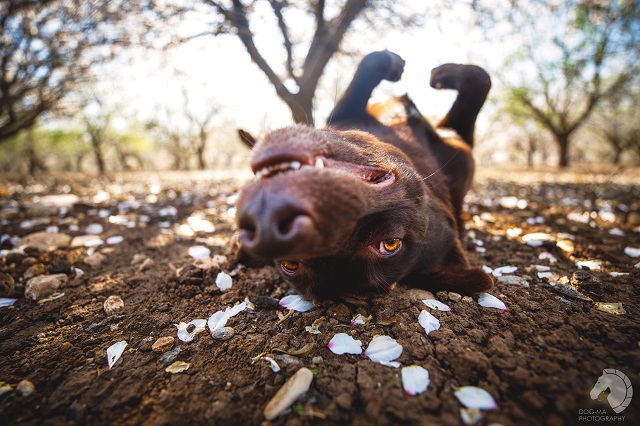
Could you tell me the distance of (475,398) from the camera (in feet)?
4.53

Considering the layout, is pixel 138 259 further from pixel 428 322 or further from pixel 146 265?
pixel 428 322

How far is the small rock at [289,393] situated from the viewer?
4.51ft

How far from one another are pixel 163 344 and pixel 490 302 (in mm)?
2237

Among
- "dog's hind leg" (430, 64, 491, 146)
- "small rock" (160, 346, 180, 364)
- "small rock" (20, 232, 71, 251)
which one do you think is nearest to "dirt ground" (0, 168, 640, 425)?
"small rock" (160, 346, 180, 364)

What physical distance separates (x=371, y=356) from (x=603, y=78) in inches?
917

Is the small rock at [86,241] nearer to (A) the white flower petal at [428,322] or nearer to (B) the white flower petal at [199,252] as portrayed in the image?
(B) the white flower petal at [199,252]

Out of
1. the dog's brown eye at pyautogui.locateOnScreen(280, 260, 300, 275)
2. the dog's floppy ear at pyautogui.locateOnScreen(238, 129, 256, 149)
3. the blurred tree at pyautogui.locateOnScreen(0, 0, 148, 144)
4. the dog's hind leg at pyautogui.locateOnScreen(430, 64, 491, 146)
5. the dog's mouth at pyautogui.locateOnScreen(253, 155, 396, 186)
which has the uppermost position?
the blurred tree at pyautogui.locateOnScreen(0, 0, 148, 144)

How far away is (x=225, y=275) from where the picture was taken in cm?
268

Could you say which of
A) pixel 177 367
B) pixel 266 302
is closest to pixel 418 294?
pixel 266 302

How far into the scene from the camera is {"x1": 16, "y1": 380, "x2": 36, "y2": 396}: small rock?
1.51 m

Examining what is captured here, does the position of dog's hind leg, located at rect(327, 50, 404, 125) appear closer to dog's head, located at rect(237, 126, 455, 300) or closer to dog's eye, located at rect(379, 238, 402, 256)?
dog's head, located at rect(237, 126, 455, 300)

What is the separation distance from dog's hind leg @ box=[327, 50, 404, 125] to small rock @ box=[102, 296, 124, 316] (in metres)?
2.67

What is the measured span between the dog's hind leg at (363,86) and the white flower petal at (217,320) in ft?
7.68

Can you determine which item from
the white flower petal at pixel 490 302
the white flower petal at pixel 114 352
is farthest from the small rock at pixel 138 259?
the white flower petal at pixel 490 302
